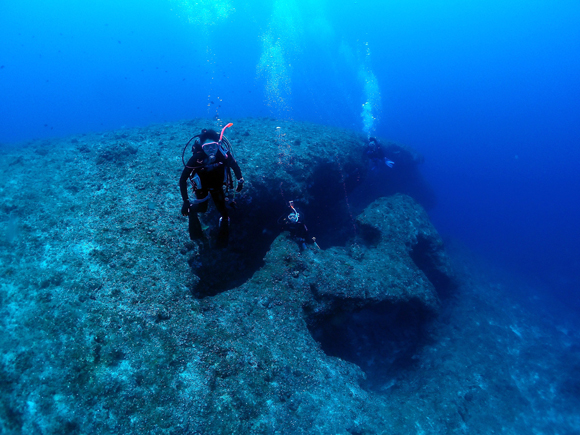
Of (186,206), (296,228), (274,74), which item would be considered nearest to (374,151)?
(296,228)

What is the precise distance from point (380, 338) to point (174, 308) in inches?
255

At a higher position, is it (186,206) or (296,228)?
(186,206)

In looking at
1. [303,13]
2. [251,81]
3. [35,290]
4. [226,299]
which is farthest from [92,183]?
[303,13]

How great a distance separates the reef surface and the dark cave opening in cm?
5

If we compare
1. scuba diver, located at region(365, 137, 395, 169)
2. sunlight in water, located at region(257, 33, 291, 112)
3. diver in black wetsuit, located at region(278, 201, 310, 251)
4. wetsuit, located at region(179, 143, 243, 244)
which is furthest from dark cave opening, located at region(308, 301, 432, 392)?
sunlight in water, located at region(257, 33, 291, 112)

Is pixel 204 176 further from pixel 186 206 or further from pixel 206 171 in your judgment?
pixel 186 206

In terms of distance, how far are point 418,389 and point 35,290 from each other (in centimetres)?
904

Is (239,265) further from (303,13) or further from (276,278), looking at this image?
(303,13)

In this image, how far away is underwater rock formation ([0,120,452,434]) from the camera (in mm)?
3660

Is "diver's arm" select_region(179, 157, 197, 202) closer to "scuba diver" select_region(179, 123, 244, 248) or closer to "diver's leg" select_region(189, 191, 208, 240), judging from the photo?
"scuba diver" select_region(179, 123, 244, 248)

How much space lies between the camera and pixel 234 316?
5.13m

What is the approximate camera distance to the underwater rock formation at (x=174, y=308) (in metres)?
3.66

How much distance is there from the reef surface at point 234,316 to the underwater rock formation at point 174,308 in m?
0.03

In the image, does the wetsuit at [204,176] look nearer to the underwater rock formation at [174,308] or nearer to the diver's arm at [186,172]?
the diver's arm at [186,172]
